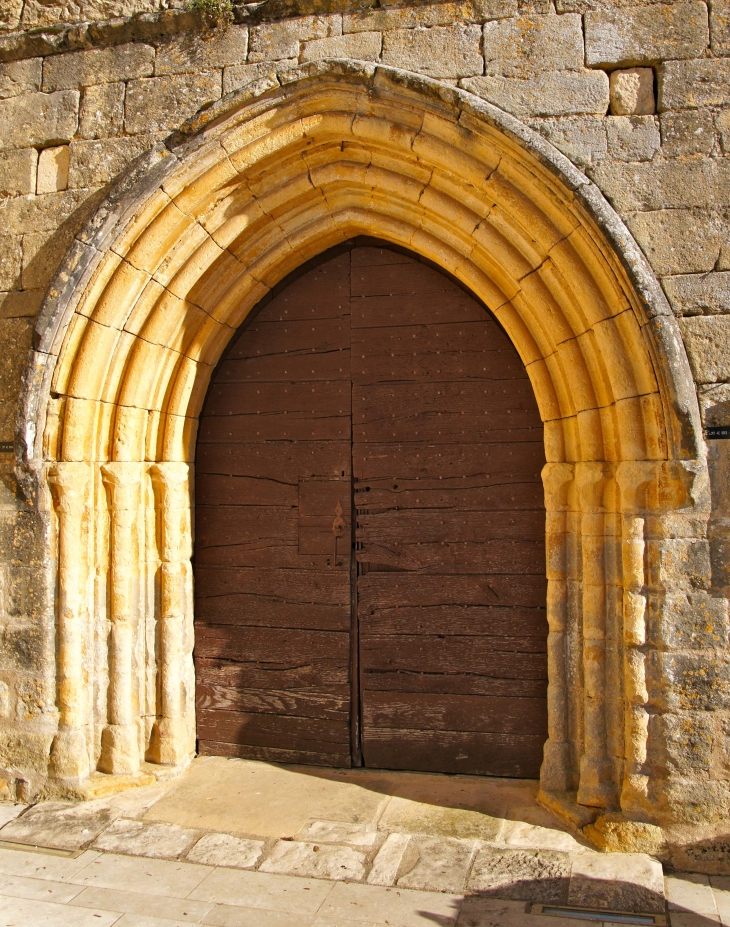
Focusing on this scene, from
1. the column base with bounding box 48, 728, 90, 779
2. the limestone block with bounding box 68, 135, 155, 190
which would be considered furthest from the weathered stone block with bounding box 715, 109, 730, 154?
the column base with bounding box 48, 728, 90, 779

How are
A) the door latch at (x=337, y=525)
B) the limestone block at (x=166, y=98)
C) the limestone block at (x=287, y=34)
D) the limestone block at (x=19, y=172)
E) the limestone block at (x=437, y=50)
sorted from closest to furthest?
the limestone block at (x=437, y=50)
the limestone block at (x=287, y=34)
the limestone block at (x=166, y=98)
the limestone block at (x=19, y=172)
the door latch at (x=337, y=525)

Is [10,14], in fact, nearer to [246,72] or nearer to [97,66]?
[97,66]

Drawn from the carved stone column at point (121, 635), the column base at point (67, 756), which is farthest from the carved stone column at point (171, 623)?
the column base at point (67, 756)

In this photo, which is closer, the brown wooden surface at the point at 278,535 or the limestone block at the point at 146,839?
the limestone block at the point at 146,839

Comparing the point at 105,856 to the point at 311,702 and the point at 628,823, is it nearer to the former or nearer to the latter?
the point at 311,702

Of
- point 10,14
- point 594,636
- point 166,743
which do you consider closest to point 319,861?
point 166,743

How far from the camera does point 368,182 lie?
3.68 meters

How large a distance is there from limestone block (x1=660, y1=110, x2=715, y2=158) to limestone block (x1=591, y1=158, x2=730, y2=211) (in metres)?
0.05

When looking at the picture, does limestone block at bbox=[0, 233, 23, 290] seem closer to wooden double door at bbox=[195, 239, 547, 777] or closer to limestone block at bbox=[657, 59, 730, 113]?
wooden double door at bbox=[195, 239, 547, 777]

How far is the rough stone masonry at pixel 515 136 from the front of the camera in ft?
10.0

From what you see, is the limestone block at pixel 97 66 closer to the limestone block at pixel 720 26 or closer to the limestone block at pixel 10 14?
the limestone block at pixel 10 14

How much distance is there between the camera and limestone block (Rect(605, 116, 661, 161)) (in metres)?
3.15

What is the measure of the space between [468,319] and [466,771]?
2.25 meters

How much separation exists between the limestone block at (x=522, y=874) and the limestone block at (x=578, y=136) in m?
2.85
